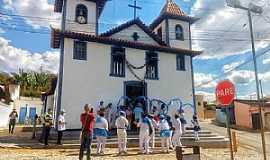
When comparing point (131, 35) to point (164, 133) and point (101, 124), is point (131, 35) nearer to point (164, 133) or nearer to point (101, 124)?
point (164, 133)

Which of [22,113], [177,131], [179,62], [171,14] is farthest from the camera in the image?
[22,113]

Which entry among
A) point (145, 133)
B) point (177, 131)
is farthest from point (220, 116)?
point (145, 133)

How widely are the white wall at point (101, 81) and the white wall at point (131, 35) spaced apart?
1180mm

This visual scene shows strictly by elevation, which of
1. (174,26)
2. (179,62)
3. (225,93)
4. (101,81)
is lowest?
(225,93)

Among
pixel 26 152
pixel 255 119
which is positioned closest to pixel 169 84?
pixel 26 152

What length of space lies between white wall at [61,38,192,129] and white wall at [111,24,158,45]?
46.5 inches

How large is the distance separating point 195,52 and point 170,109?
4863 mm

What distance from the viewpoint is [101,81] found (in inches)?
771

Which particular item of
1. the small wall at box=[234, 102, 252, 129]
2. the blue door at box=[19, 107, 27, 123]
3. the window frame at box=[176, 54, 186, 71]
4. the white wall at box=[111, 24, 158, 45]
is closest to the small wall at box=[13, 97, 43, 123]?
the blue door at box=[19, 107, 27, 123]

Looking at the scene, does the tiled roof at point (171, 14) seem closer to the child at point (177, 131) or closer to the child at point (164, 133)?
the child at point (177, 131)

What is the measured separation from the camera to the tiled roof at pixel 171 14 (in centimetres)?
2421

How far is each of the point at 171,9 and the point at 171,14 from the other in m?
0.98

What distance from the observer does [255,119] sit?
107 ft

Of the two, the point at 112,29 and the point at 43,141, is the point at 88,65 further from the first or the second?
the point at 43,141
